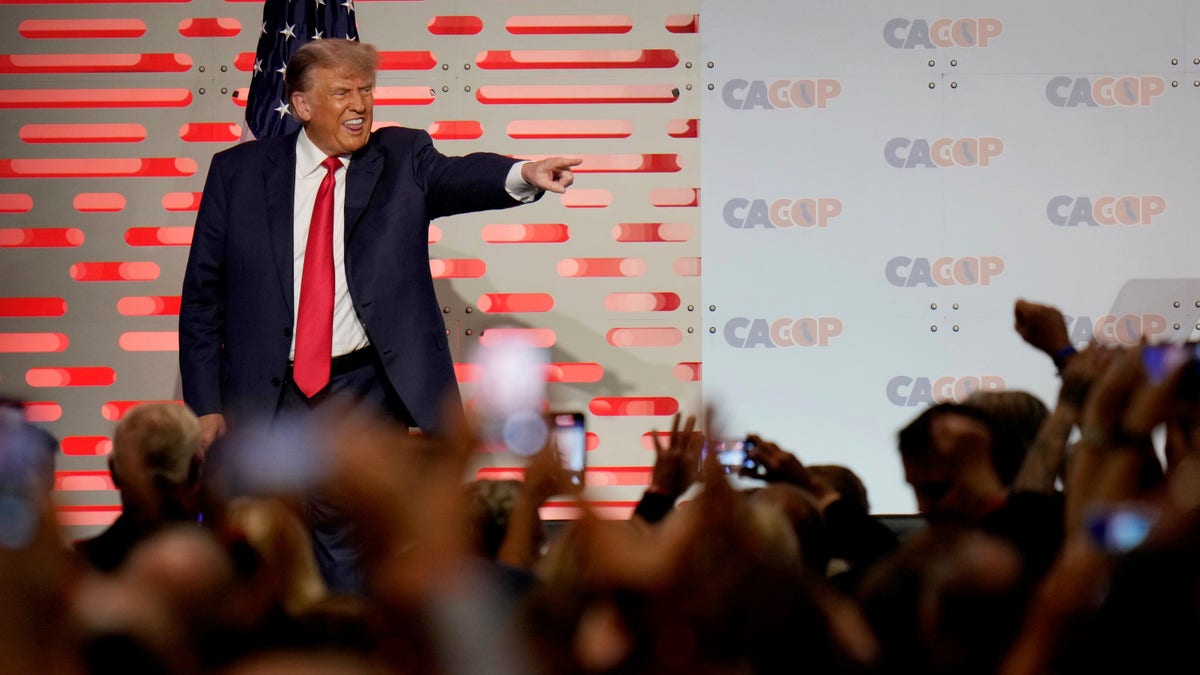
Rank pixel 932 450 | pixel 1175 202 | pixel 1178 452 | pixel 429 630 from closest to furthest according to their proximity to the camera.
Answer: pixel 429 630
pixel 932 450
pixel 1178 452
pixel 1175 202

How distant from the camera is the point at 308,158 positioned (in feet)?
11.1

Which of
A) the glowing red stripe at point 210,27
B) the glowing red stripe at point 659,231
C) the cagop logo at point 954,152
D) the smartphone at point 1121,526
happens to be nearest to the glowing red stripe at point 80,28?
the glowing red stripe at point 210,27

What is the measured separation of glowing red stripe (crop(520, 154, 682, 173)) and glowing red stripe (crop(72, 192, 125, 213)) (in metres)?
1.46

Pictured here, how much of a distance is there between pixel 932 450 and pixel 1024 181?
11.1ft

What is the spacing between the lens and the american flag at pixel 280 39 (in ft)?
13.7

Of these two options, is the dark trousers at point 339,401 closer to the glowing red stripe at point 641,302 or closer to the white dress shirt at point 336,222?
Answer: the white dress shirt at point 336,222

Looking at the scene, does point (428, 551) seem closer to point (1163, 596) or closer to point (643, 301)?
point (1163, 596)

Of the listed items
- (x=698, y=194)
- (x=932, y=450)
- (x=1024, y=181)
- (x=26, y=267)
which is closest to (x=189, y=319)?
(x=26, y=267)

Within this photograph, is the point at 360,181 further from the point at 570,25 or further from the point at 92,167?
the point at 92,167

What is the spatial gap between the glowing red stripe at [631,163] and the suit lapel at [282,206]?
1.34 m

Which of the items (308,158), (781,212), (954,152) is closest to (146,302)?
(308,158)

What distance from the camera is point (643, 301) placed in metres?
4.59

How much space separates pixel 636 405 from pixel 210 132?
181 centimetres

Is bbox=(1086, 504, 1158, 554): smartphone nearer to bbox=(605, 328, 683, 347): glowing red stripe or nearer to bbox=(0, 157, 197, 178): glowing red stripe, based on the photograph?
bbox=(605, 328, 683, 347): glowing red stripe
